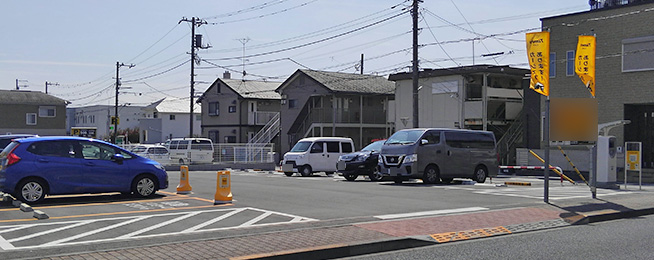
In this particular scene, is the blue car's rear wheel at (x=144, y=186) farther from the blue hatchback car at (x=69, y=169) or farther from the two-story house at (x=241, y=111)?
the two-story house at (x=241, y=111)

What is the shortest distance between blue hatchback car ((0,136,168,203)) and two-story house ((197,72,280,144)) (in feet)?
119

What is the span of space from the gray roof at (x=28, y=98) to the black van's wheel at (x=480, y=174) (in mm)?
51641

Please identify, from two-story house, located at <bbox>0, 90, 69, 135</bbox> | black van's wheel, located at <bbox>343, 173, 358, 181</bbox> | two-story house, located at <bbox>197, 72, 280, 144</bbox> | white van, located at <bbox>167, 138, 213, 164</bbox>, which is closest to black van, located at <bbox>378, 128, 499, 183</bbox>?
black van's wheel, located at <bbox>343, 173, 358, 181</bbox>

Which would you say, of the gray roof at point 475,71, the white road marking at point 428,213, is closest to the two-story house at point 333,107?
the gray roof at point 475,71

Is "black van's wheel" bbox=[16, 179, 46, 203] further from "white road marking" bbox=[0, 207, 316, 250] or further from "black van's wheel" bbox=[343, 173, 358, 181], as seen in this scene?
"black van's wheel" bbox=[343, 173, 358, 181]

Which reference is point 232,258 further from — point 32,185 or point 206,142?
point 206,142

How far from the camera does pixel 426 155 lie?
2169 cm

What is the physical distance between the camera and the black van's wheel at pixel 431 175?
2177 centimetres

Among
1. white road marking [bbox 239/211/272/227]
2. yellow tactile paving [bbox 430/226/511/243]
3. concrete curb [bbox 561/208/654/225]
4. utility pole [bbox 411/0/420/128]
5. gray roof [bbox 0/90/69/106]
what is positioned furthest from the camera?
gray roof [bbox 0/90/69/106]

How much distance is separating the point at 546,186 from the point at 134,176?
32.2 feet

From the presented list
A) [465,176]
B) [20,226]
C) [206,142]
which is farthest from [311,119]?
[20,226]

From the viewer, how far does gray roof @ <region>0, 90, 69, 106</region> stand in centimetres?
6119

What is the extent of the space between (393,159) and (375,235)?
1217cm

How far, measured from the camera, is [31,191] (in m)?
14.2
